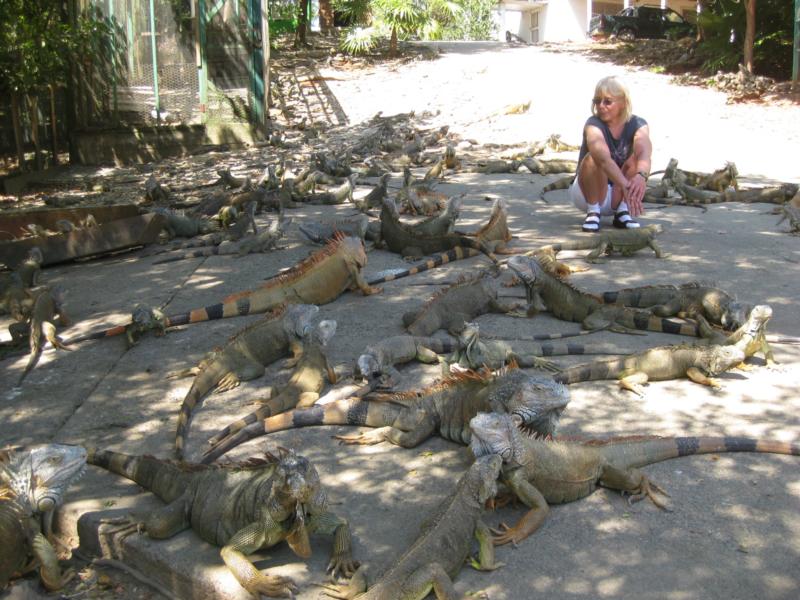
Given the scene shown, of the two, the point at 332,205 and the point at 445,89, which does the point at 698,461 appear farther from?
the point at 445,89

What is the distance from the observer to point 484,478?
323cm

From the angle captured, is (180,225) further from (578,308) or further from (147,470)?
(147,470)

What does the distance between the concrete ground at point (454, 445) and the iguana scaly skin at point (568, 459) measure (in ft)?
0.20

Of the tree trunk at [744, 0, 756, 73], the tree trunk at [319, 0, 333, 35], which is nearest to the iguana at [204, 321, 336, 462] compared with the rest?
the tree trunk at [744, 0, 756, 73]

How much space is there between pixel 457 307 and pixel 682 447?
2.30 meters

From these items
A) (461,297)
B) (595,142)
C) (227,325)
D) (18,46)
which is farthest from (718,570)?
(18,46)

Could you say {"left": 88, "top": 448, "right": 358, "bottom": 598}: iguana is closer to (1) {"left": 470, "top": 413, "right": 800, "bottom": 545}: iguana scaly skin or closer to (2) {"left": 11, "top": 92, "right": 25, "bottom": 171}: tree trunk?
(1) {"left": 470, "top": 413, "right": 800, "bottom": 545}: iguana scaly skin

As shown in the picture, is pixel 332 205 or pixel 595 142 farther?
pixel 332 205

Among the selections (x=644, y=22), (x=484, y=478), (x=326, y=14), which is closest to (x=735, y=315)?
(x=484, y=478)

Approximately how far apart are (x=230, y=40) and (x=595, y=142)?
9401mm

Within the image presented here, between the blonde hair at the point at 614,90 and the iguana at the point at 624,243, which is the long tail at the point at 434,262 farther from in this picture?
the blonde hair at the point at 614,90

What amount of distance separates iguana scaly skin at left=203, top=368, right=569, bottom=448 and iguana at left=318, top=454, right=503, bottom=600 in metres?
0.52

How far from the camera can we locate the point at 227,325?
6055 mm

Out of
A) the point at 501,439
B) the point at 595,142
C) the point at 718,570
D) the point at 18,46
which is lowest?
the point at 718,570
